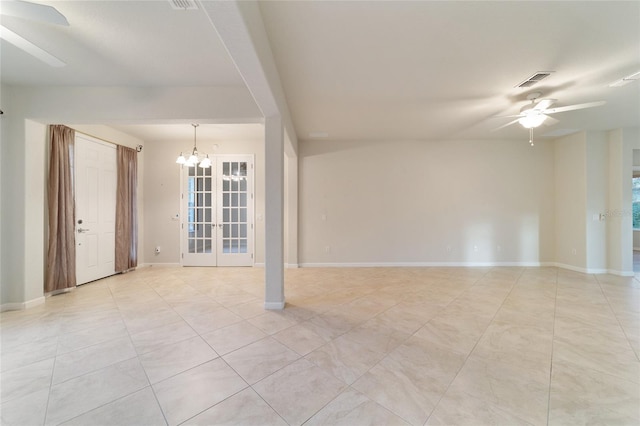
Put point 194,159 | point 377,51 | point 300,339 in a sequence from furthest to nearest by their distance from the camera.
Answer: point 194,159 < point 377,51 < point 300,339

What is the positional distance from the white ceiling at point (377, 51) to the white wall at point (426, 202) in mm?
1709

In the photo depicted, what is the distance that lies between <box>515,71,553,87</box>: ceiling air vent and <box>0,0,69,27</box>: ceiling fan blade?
4575 mm

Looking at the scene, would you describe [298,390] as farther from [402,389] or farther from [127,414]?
[127,414]

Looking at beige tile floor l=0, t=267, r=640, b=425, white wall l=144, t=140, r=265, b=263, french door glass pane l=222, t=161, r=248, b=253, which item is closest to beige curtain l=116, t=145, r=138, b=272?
white wall l=144, t=140, r=265, b=263

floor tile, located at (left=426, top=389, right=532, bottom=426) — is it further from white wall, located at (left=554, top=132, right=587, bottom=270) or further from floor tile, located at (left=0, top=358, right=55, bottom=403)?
white wall, located at (left=554, top=132, right=587, bottom=270)

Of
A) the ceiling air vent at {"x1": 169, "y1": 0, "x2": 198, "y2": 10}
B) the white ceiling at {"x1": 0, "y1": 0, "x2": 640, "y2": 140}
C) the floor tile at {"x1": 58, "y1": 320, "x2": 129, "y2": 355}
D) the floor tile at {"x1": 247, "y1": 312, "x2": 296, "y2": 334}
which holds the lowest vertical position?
the floor tile at {"x1": 58, "y1": 320, "x2": 129, "y2": 355}

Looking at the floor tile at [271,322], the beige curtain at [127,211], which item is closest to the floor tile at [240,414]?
the floor tile at [271,322]

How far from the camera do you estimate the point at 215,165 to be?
17.5 ft

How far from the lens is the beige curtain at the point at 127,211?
182 inches

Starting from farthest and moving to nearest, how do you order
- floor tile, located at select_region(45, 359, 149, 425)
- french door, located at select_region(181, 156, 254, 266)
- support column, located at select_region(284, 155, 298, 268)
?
french door, located at select_region(181, 156, 254, 266)
support column, located at select_region(284, 155, 298, 268)
floor tile, located at select_region(45, 359, 149, 425)

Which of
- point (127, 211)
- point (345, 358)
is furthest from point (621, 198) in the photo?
point (127, 211)

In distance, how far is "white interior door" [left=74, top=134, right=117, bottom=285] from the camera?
13.0 feet

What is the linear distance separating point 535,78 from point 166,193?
6873mm

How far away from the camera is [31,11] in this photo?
1.59 metres
